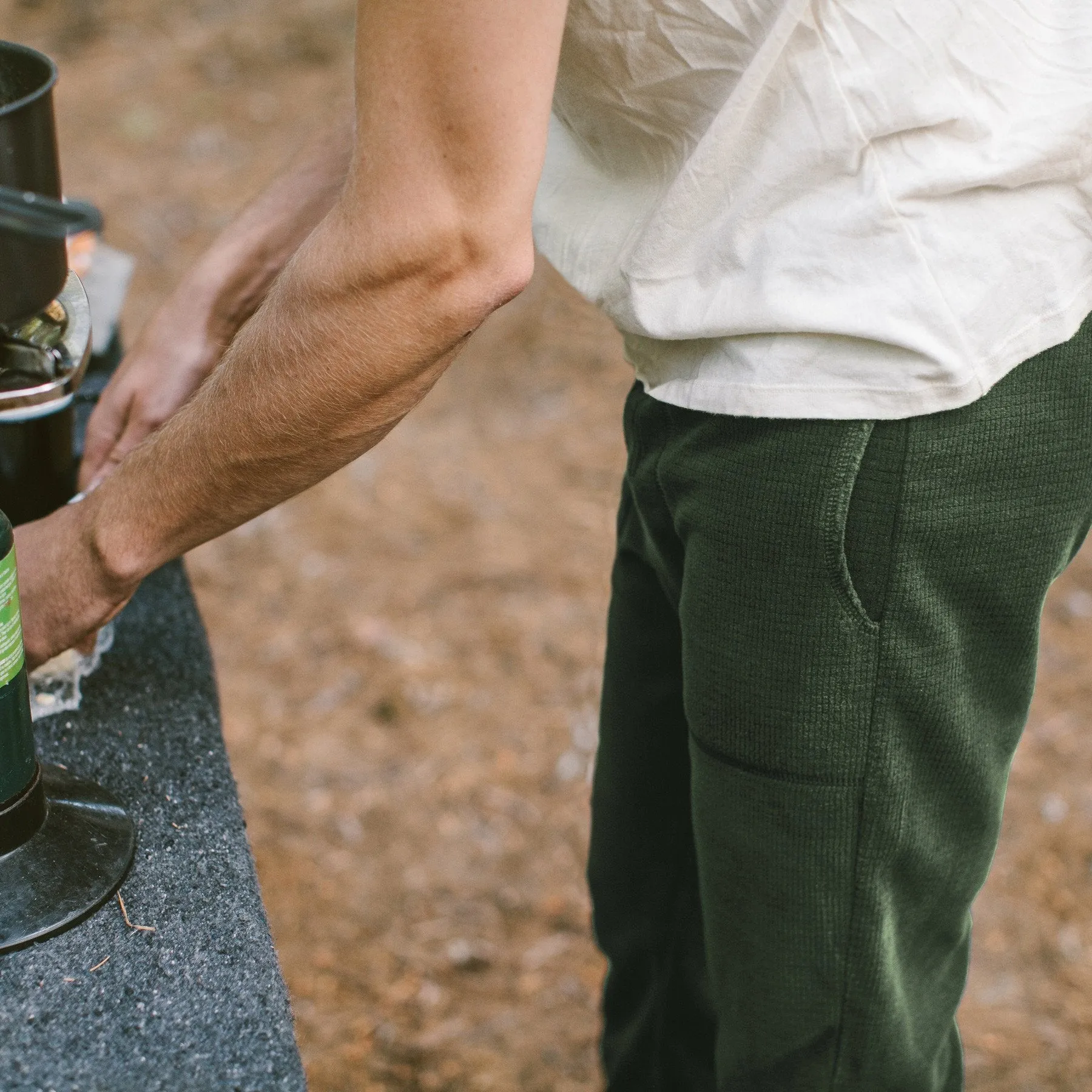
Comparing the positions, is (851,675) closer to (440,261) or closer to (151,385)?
(440,261)

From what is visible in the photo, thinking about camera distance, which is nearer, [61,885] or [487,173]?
[487,173]

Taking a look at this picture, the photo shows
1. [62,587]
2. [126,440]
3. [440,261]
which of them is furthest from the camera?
[126,440]

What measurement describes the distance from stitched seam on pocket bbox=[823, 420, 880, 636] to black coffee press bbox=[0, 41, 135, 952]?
563 mm

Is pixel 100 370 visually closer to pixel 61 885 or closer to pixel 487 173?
pixel 61 885

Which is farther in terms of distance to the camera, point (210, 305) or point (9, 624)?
point (210, 305)

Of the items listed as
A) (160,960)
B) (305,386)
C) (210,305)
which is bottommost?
(160,960)

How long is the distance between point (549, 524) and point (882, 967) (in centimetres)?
206

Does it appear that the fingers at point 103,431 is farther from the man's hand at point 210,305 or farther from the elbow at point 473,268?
the elbow at point 473,268

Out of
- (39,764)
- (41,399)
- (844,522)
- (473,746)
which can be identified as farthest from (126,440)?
(473,746)

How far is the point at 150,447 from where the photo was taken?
42.1 inches

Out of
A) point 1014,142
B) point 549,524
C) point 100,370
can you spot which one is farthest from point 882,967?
point 549,524

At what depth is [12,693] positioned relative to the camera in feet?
3.18

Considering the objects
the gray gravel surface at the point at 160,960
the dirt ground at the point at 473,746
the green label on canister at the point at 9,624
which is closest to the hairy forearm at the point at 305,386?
the green label on canister at the point at 9,624

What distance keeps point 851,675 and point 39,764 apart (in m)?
0.69
